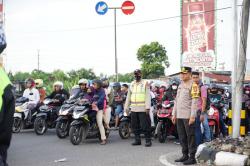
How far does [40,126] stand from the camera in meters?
13.4

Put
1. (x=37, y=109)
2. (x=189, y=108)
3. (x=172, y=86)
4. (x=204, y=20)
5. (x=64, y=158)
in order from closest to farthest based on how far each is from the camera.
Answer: (x=189, y=108) < (x=64, y=158) < (x=172, y=86) < (x=37, y=109) < (x=204, y=20)

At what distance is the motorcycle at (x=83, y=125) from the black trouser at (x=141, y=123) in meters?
1.08

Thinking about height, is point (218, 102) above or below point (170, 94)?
below

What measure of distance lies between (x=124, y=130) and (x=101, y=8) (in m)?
8.83

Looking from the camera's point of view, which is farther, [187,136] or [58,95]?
[58,95]

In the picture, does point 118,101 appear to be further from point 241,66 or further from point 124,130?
point 241,66

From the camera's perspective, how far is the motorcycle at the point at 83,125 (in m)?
11.2

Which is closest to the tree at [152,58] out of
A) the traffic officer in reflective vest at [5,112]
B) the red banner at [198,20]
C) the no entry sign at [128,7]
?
the red banner at [198,20]

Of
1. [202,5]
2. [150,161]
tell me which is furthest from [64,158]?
[202,5]

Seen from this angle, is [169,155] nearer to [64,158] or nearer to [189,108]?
[189,108]

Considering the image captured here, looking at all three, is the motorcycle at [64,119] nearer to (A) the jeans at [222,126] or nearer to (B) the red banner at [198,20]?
(A) the jeans at [222,126]

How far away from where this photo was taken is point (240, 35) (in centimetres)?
877

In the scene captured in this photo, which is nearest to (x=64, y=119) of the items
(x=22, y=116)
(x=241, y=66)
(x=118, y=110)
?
(x=22, y=116)

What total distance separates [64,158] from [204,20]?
20.8 metres
